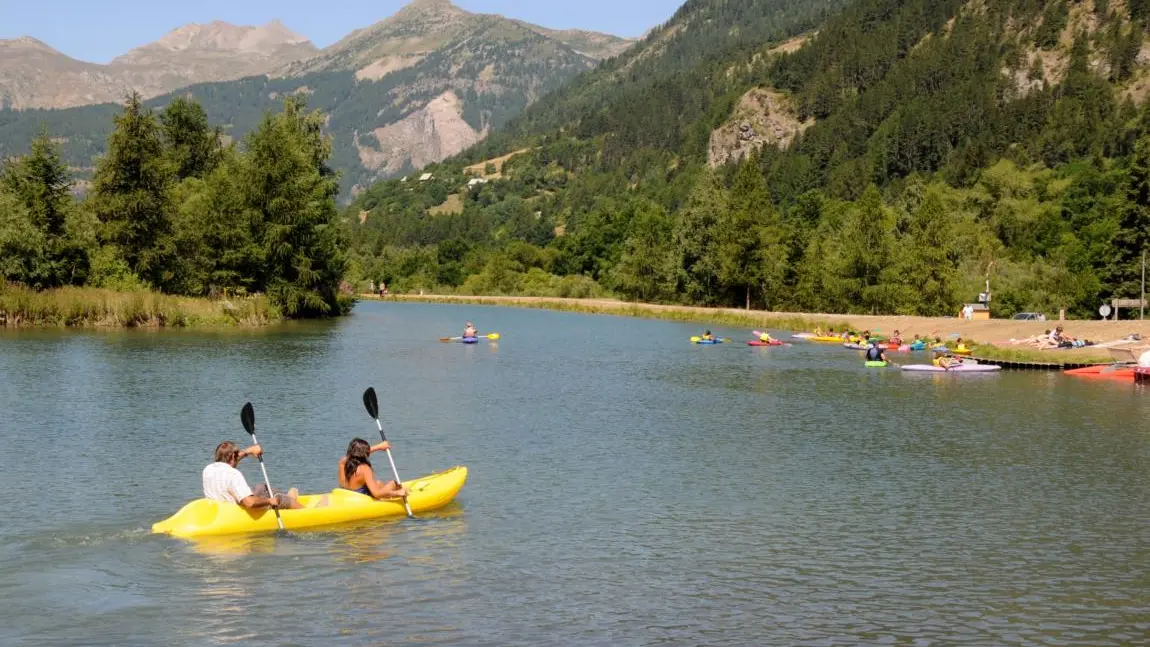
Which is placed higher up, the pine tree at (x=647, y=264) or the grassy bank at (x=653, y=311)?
the pine tree at (x=647, y=264)

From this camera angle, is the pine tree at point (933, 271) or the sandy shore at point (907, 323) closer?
the sandy shore at point (907, 323)

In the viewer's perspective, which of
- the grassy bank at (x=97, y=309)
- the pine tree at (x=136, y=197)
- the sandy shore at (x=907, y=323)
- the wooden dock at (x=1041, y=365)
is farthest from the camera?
the pine tree at (x=136, y=197)

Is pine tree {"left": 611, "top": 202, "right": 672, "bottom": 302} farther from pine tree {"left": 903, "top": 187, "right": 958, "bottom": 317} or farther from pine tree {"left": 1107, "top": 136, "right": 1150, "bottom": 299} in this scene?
A: pine tree {"left": 1107, "top": 136, "right": 1150, "bottom": 299}

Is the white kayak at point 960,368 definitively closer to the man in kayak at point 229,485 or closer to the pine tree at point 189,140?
the man in kayak at point 229,485

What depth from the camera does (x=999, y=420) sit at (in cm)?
4203

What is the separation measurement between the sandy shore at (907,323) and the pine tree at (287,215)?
40.8 metres

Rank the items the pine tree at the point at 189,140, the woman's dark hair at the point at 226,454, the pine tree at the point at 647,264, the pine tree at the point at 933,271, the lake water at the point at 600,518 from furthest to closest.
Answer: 1. the pine tree at the point at 647,264
2. the pine tree at the point at 189,140
3. the pine tree at the point at 933,271
4. the woman's dark hair at the point at 226,454
5. the lake water at the point at 600,518

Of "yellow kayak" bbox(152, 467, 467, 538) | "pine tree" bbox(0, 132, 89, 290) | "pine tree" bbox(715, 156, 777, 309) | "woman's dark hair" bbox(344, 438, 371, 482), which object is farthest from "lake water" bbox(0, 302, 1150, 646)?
"pine tree" bbox(715, 156, 777, 309)

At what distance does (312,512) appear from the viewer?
23016 mm

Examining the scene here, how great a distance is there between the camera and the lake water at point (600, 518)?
17828 mm

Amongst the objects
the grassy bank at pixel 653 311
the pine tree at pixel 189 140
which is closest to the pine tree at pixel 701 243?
the grassy bank at pixel 653 311

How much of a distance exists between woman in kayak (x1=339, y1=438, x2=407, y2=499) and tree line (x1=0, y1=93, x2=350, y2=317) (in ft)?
207

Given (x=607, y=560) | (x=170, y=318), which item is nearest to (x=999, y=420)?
(x=607, y=560)

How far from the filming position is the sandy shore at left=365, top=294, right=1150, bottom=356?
248 ft
